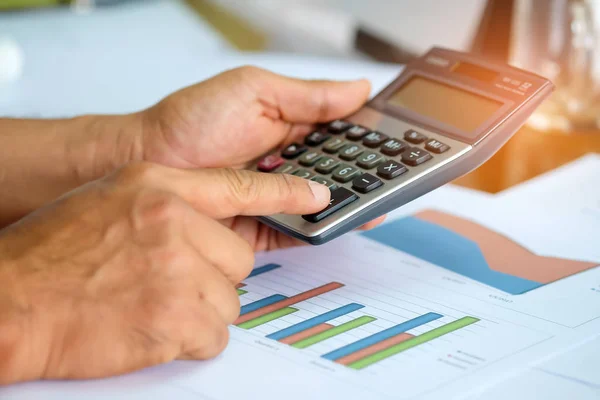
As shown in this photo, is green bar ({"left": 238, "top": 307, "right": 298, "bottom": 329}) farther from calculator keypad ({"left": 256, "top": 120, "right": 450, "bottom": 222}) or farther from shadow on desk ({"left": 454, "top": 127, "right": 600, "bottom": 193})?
shadow on desk ({"left": 454, "top": 127, "right": 600, "bottom": 193})

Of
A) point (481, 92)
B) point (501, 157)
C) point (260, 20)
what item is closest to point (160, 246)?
point (481, 92)

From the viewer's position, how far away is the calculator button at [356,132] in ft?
2.10

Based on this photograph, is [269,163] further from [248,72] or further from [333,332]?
[333,332]

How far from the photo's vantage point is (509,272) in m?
0.57

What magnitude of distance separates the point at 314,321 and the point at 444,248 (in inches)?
6.3

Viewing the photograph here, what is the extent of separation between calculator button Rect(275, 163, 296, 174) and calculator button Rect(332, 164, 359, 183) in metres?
0.05

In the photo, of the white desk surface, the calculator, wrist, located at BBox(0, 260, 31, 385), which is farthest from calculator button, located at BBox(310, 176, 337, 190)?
the white desk surface

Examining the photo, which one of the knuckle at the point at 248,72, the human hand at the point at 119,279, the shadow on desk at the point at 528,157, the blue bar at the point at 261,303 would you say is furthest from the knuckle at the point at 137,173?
the shadow on desk at the point at 528,157

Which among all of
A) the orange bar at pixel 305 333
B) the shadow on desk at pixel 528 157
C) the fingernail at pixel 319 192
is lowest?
the orange bar at pixel 305 333

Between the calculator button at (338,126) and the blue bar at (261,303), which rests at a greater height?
the calculator button at (338,126)

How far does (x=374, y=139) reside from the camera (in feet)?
2.04

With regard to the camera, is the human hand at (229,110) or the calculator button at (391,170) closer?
the calculator button at (391,170)

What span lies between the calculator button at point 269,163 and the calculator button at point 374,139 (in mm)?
74

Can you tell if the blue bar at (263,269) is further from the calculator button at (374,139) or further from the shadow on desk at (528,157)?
the shadow on desk at (528,157)
